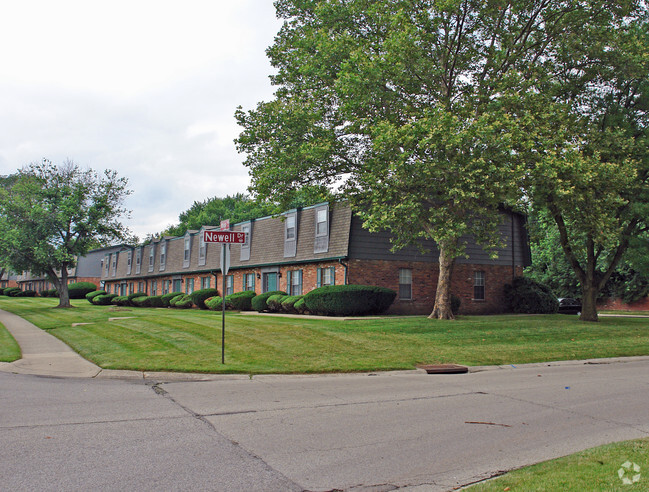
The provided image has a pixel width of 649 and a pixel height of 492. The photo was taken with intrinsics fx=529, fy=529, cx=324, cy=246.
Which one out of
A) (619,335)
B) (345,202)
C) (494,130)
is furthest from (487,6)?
(619,335)

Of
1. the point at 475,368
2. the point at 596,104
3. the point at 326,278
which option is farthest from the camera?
the point at 326,278

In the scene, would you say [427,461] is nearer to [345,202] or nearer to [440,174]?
[440,174]

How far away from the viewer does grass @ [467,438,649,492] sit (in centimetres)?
460

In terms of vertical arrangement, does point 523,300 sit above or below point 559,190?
below

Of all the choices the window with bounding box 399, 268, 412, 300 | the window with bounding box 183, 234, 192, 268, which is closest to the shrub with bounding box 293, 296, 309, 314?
the window with bounding box 399, 268, 412, 300

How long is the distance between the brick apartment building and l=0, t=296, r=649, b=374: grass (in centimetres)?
639

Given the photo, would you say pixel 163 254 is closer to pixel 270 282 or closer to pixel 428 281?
pixel 270 282

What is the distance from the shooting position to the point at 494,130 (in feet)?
62.6

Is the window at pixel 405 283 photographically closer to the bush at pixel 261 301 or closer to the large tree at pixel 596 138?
the bush at pixel 261 301

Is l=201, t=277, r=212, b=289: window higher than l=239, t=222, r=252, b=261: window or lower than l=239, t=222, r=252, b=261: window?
lower

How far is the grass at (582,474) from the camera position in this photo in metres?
4.60

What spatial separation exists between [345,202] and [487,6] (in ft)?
34.3

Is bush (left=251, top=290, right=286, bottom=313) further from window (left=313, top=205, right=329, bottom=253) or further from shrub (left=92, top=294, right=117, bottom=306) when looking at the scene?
shrub (left=92, top=294, right=117, bottom=306)

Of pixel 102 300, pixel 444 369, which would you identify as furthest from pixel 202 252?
pixel 444 369
